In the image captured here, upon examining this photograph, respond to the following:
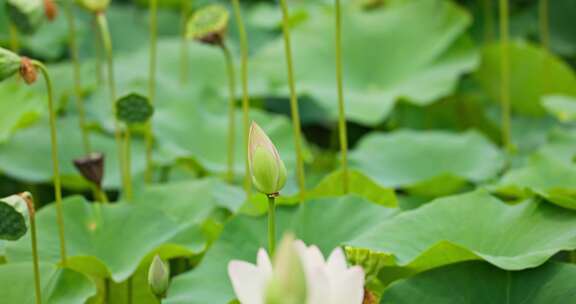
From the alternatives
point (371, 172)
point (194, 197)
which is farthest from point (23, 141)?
point (371, 172)

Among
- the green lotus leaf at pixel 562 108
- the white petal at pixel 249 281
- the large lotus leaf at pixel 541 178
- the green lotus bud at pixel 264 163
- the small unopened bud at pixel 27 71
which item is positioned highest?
the small unopened bud at pixel 27 71

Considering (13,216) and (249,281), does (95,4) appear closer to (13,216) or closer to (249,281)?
(13,216)

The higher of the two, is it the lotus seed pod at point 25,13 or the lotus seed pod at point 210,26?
the lotus seed pod at point 25,13

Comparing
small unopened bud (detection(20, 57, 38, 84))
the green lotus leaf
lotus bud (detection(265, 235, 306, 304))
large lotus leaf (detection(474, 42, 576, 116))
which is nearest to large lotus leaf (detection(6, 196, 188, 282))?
small unopened bud (detection(20, 57, 38, 84))

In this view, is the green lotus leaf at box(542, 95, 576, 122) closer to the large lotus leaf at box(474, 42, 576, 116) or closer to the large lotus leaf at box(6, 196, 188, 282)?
the large lotus leaf at box(474, 42, 576, 116)

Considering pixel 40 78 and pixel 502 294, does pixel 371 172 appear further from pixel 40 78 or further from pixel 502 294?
pixel 40 78

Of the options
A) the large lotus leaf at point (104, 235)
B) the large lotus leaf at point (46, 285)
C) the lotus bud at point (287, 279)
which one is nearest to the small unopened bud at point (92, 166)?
the large lotus leaf at point (104, 235)

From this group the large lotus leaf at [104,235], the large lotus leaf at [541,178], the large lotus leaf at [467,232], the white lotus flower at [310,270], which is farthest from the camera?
the large lotus leaf at [541,178]

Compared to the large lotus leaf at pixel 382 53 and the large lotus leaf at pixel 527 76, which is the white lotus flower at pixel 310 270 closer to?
the large lotus leaf at pixel 382 53
